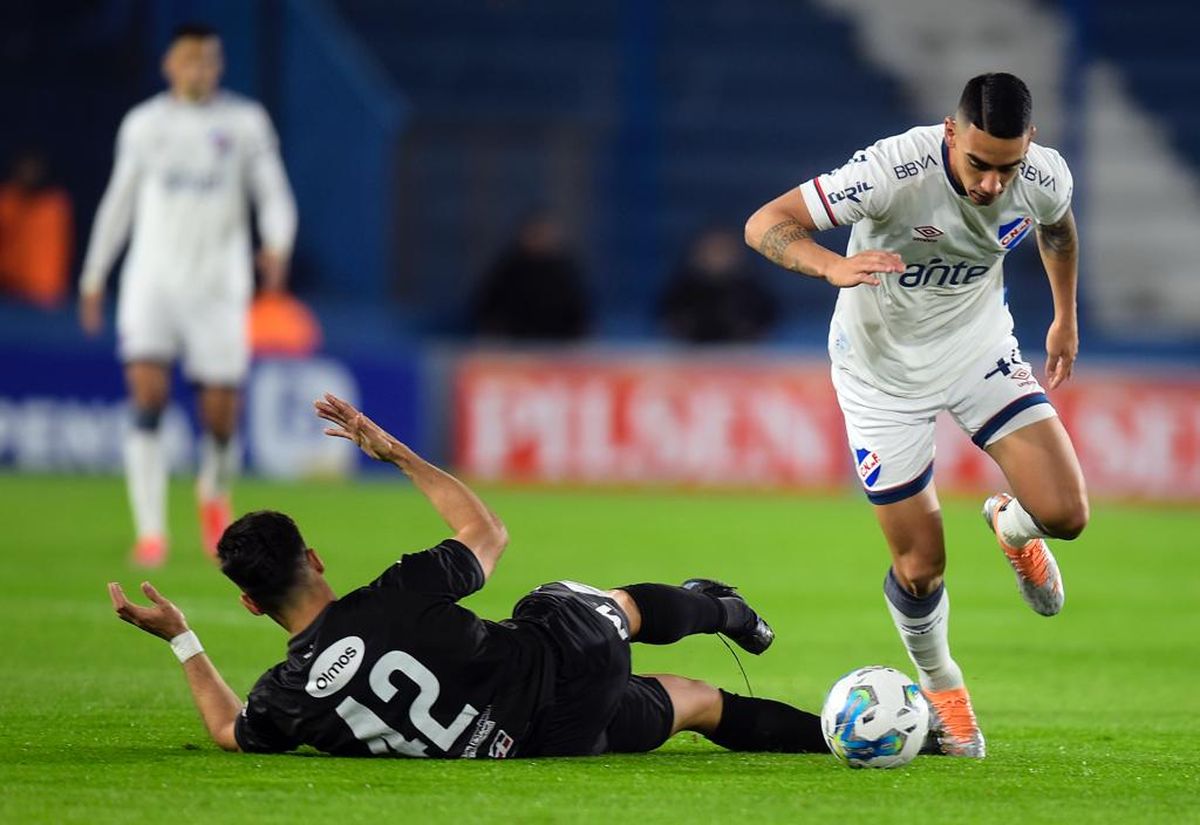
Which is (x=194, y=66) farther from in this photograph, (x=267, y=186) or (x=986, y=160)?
(x=986, y=160)

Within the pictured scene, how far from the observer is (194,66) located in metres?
10.9

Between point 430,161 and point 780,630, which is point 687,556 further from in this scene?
point 430,161

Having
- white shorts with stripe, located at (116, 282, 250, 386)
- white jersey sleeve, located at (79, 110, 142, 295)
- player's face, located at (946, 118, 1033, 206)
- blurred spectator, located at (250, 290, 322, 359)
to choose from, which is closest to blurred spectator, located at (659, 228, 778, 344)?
blurred spectator, located at (250, 290, 322, 359)

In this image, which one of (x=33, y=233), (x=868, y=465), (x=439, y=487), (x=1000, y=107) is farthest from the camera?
(x=33, y=233)

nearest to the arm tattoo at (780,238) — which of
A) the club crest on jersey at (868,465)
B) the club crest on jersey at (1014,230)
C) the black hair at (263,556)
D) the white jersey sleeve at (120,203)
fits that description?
the club crest on jersey at (1014,230)

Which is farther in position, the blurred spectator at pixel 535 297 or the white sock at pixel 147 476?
the blurred spectator at pixel 535 297

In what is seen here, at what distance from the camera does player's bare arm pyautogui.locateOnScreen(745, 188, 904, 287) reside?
5566mm

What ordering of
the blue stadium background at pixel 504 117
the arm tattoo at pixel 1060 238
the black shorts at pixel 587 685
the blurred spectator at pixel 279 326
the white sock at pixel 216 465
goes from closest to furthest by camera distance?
the black shorts at pixel 587 685, the arm tattoo at pixel 1060 238, the white sock at pixel 216 465, the blurred spectator at pixel 279 326, the blue stadium background at pixel 504 117

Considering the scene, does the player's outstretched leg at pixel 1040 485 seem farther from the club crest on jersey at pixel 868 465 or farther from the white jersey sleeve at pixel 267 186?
the white jersey sleeve at pixel 267 186

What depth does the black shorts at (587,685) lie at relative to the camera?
5590 mm

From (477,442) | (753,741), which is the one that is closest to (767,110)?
(477,442)

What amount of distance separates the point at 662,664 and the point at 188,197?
4.49m

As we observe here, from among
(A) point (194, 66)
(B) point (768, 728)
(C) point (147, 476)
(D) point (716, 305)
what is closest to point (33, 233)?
(D) point (716, 305)

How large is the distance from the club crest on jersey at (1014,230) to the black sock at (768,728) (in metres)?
1.57
